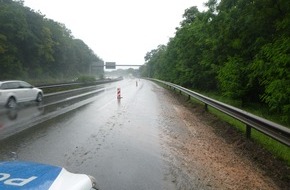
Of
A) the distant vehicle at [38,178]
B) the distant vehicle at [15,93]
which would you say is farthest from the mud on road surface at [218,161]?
the distant vehicle at [15,93]

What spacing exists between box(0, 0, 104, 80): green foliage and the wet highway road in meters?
48.3

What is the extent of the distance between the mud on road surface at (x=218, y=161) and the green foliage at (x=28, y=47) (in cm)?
5077

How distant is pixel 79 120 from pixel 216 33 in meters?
14.7

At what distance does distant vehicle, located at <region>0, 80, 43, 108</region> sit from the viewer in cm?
1847

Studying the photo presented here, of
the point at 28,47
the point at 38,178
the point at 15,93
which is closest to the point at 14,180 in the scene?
the point at 38,178

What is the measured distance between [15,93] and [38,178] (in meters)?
17.2

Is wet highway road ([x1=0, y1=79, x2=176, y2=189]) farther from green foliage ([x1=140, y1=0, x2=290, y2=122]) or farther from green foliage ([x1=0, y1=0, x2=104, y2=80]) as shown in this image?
green foliage ([x1=0, y1=0, x2=104, y2=80])

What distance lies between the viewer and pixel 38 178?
130 inches

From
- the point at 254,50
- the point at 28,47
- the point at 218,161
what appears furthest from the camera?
the point at 28,47

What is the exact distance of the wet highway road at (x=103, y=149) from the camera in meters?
6.12

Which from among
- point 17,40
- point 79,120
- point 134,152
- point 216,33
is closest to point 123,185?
point 134,152

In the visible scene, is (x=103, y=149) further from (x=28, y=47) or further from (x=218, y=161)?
(x=28, y=47)

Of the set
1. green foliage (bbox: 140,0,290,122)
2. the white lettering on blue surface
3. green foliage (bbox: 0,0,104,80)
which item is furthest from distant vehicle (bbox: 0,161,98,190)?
green foliage (bbox: 0,0,104,80)

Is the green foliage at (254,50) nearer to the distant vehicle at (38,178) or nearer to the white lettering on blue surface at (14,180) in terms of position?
the distant vehicle at (38,178)
